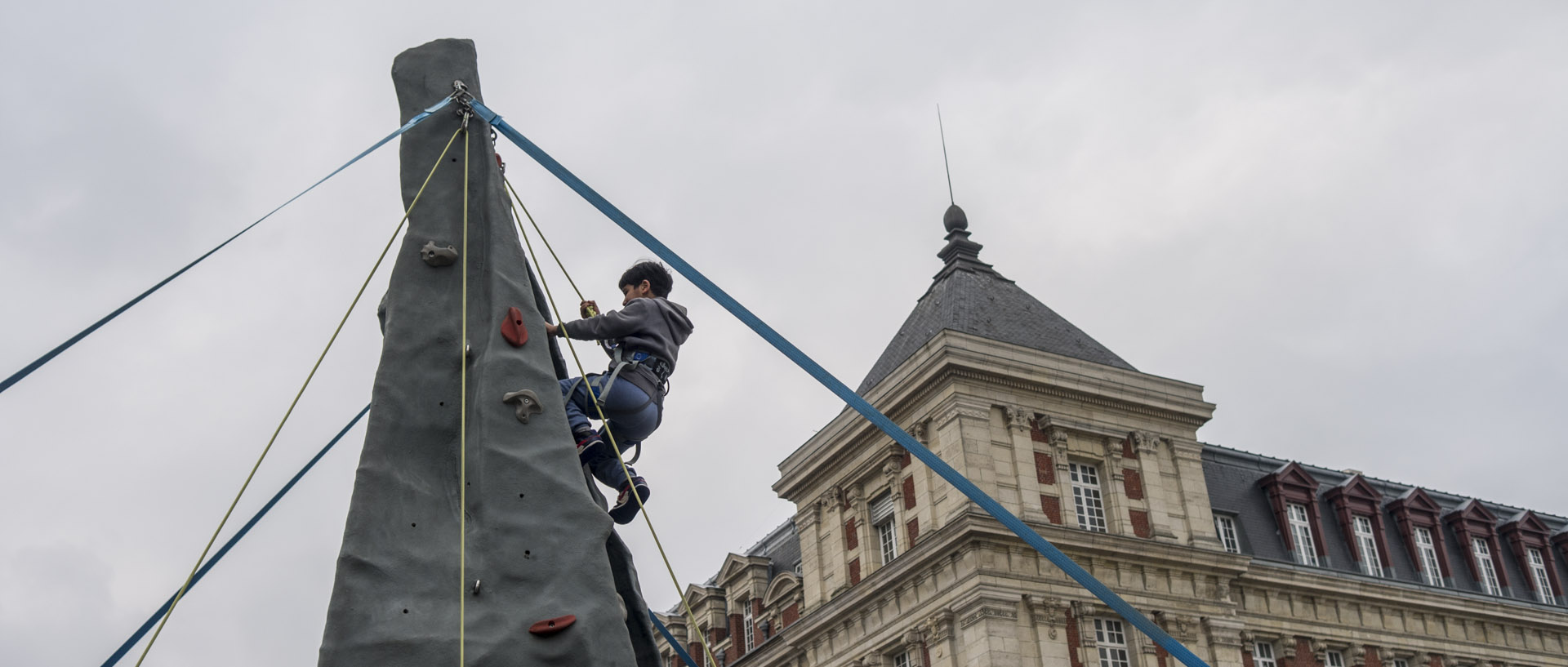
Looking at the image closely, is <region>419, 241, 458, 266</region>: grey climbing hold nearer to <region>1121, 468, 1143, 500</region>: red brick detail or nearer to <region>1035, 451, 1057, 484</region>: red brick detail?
<region>1035, 451, 1057, 484</region>: red brick detail

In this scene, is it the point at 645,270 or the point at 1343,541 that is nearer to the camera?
the point at 645,270

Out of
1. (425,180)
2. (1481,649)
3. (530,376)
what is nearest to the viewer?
(530,376)

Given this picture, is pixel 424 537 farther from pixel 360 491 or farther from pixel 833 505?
pixel 833 505

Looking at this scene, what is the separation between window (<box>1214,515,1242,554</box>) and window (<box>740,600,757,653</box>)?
14811mm

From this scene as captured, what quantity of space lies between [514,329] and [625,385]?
0.80 meters

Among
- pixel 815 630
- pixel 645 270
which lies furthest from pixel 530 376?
pixel 815 630

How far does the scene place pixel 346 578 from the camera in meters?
5.57

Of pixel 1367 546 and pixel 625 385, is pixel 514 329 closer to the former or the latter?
pixel 625 385

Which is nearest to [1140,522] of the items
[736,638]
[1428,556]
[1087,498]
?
[1087,498]

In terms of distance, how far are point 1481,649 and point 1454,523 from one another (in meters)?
4.93

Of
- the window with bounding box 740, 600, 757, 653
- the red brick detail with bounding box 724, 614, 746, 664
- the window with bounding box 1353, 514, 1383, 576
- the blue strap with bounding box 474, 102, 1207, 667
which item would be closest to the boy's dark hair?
the blue strap with bounding box 474, 102, 1207, 667

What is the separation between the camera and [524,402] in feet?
20.2

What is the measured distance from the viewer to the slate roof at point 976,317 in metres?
35.4

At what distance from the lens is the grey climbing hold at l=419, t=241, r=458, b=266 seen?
6.54 m
